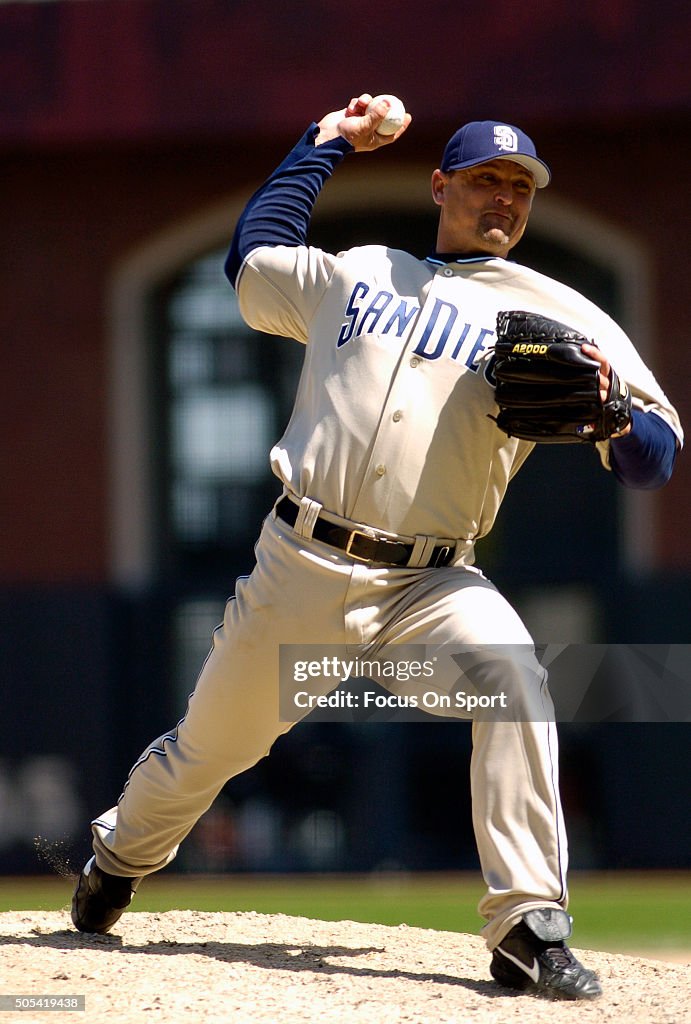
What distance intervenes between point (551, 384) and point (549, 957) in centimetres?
121

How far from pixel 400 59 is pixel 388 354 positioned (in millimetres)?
4665

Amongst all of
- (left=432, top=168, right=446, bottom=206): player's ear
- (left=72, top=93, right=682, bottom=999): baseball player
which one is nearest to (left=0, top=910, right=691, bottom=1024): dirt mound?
(left=72, top=93, right=682, bottom=999): baseball player

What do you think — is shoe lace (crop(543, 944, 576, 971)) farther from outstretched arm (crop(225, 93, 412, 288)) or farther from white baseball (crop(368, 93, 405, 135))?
white baseball (crop(368, 93, 405, 135))

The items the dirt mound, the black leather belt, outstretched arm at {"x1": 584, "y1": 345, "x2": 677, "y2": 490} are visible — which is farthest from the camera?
the black leather belt

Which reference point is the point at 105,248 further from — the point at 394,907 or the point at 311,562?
the point at 311,562

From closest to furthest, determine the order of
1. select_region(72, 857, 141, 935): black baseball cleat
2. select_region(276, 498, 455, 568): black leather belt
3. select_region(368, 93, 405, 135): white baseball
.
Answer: select_region(276, 498, 455, 568): black leather belt, select_region(368, 93, 405, 135): white baseball, select_region(72, 857, 141, 935): black baseball cleat

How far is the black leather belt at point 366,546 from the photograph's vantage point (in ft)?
11.5

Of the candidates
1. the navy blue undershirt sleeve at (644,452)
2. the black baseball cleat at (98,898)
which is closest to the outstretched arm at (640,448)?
the navy blue undershirt sleeve at (644,452)

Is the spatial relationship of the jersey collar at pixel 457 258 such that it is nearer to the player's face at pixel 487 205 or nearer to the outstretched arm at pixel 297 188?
the player's face at pixel 487 205

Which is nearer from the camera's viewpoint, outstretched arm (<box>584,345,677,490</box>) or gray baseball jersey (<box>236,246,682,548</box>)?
outstretched arm (<box>584,345,677,490</box>)

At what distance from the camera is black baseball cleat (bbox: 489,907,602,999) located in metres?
3.23

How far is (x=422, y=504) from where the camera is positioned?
350 cm

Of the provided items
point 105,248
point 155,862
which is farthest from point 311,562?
point 105,248

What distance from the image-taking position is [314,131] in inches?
155
